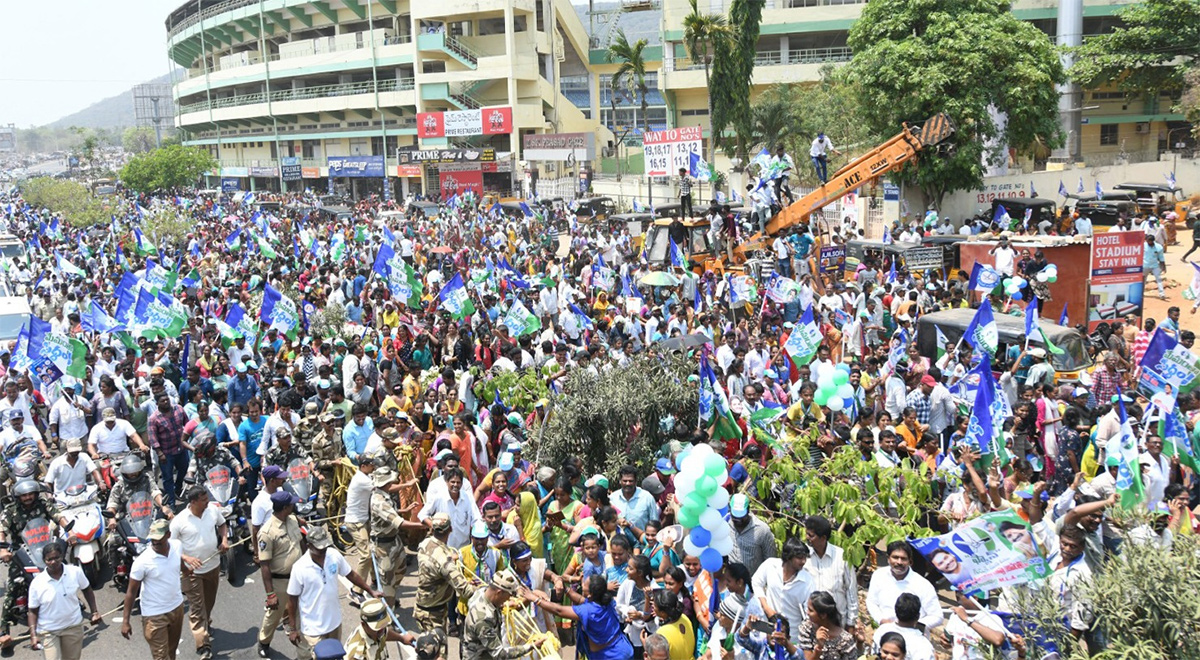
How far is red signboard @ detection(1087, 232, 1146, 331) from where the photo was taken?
1466 centimetres

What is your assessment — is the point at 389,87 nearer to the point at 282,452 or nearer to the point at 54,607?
the point at 282,452

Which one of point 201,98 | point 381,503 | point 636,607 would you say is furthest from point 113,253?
point 201,98

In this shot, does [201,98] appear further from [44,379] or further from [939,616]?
[939,616]

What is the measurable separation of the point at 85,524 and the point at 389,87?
167ft

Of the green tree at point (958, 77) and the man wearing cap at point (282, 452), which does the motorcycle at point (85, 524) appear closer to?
the man wearing cap at point (282, 452)

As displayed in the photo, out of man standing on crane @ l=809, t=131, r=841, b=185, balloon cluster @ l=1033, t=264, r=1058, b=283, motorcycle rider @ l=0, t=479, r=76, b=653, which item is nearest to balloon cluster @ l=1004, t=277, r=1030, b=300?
balloon cluster @ l=1033, t=264, r=1058, b=283

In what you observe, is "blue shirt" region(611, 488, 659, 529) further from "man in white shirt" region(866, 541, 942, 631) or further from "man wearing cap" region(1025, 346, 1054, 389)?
"man wearing cap" region(1025, 346, 1054, 389)

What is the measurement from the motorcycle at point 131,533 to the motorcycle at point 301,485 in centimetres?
111

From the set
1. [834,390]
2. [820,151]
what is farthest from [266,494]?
[820,151]

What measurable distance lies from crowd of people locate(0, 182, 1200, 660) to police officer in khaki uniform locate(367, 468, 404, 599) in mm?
24

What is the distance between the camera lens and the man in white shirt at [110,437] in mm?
9477

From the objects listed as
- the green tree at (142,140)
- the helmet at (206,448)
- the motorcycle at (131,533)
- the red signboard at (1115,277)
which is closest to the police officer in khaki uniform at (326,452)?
the helmet at (206,448)

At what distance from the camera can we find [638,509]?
7.25m

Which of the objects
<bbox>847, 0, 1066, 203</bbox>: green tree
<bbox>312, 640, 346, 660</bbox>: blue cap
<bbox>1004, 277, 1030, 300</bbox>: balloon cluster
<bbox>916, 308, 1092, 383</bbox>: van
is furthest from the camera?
<bbox>847, 0, 1066, 203</bbox>: green tree
